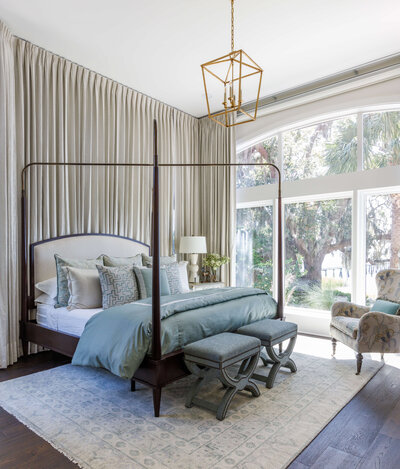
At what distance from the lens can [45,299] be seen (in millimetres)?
3582

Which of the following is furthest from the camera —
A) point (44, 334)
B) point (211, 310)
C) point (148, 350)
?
point (44, 334)

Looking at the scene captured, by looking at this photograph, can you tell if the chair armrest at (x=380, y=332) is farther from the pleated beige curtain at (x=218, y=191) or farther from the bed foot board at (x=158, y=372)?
the pleated beige curtain at (x=218, y=191)

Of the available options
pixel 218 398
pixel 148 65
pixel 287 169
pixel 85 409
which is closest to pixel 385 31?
pixel 287 169

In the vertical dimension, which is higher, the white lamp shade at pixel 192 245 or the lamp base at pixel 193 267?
the white lamp shade at pixel 192 245

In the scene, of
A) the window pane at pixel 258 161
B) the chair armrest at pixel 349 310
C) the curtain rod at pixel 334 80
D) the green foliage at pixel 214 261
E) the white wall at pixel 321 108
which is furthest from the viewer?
the window pane at pixel 258 161

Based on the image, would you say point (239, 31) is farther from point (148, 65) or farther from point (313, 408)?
point (313, 408)

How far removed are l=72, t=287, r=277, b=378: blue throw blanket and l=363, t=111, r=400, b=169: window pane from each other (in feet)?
8.30

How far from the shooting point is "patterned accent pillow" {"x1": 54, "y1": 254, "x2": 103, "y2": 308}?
3.43 m

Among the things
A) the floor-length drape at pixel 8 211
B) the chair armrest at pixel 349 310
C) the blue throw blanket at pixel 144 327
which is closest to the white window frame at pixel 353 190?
the chair armrest at pixel 349 310

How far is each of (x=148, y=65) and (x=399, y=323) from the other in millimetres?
3809

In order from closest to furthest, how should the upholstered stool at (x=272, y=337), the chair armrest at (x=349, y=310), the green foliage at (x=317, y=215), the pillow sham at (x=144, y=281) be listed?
1. the upholstered stool at (x=272, y=337)
2. the pillow sham at (x=144, y=281)
3. the chair armrest at (x=349, y=310)
4. the green foliage at (x=317, y=215)

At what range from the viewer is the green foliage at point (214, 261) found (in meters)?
5.18

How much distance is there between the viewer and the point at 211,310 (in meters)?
3.02

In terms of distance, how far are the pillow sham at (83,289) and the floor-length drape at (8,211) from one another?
1.82 ft
